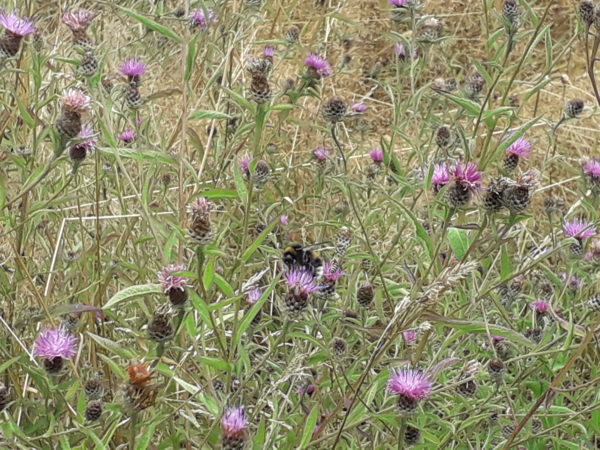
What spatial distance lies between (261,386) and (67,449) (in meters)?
0.51

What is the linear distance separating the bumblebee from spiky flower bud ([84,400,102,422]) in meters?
0.46

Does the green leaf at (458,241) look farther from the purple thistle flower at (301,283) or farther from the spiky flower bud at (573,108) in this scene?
the spiky flower bud at (573,108)

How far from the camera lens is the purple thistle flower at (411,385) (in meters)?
1.37

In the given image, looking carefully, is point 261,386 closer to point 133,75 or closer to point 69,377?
point 69,377

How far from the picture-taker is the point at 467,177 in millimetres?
1486

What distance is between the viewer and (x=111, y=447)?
1.78m

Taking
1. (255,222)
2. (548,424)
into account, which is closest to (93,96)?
(255,222)

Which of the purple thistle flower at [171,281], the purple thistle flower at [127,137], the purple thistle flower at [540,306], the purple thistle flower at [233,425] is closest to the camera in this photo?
the purple thistle flower at [233,425]

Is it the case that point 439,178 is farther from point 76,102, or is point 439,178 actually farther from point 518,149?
point 76,102

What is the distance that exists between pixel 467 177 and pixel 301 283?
1.20ft

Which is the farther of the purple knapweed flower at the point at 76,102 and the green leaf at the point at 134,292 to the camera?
the purple knapweed flower at the point at 76,102

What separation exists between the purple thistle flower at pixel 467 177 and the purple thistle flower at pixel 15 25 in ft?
3.17

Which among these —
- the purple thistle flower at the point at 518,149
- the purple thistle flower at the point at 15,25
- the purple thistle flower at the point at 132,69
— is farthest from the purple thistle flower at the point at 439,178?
the purple thistle flower at the point at 15,25

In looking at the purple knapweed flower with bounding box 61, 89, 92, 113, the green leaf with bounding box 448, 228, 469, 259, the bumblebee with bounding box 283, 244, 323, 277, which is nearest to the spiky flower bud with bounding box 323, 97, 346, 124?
the bumblebee with bounding box 283, 244, 323, 277
